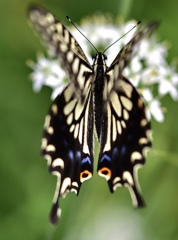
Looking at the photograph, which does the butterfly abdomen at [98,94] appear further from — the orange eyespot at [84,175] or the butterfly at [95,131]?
the orange eyespot at [84,175]

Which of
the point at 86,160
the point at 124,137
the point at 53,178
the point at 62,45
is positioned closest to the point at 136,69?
the point at 124,137

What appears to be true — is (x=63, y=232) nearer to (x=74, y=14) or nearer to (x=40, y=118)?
(x=40, y=118)

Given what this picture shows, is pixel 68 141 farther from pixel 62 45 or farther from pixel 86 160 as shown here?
pixel 62 45

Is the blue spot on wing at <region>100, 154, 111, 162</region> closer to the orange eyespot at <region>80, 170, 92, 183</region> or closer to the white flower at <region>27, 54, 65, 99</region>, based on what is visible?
the orange eyespot at <region>80, 170, 92, 183</region>

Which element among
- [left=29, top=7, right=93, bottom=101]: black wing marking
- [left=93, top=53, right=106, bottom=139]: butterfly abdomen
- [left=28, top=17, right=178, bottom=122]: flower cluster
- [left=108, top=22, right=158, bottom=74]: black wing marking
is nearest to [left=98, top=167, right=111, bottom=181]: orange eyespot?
[left=93, top=53, right=106, bottom=139]: butterfly abdomen

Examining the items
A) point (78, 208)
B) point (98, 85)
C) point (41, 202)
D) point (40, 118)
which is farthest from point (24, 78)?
point (98, 85)
